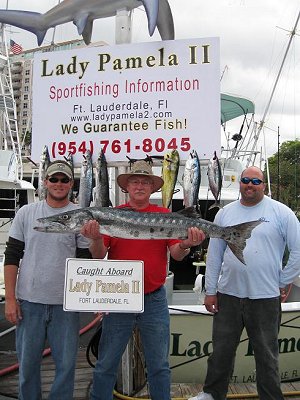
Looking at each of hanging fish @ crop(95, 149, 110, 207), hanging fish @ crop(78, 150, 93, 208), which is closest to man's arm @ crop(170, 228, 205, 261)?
hanging fish @ crop(95, 149, 110, 207)

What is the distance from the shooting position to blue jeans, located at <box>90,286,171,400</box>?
292 cm

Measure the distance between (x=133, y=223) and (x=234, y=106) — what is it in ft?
23.3

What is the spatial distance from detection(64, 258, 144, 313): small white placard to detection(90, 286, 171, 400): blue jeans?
0.12 metres

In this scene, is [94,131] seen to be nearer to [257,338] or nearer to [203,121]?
[203,121]

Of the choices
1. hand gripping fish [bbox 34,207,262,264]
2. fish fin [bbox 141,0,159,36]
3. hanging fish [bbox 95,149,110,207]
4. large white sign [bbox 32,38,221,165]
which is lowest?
hand gripping fish [bbox 34,207,262,264]

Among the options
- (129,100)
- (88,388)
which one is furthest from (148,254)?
(88,388)

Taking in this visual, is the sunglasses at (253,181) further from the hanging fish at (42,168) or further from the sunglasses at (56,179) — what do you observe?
the hanging fish at (42,168)

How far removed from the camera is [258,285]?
318 cm

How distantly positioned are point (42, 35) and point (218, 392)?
130 inches

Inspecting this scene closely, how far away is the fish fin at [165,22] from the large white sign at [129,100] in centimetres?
12

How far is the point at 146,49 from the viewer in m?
3.48

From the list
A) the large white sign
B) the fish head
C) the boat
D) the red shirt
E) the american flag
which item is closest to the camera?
the fish head

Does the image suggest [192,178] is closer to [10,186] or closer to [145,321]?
[145,321]

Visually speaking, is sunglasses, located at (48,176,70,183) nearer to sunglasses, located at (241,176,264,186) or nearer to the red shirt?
the red shirt
